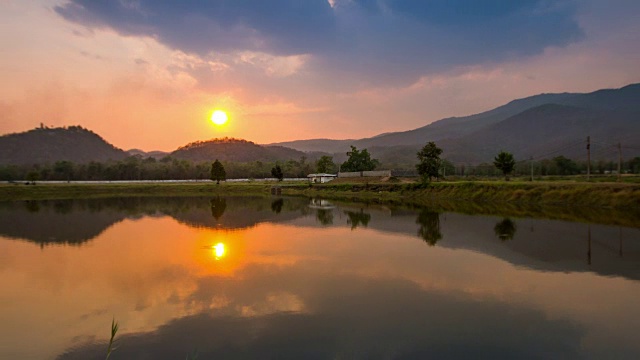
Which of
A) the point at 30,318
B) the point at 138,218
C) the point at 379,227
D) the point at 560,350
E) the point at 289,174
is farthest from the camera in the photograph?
the point at 289,174

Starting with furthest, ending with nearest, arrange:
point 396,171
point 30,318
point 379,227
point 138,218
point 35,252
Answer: point 396,171 < point 138,218 < point 379,227 < point 35,252 < point 30,318

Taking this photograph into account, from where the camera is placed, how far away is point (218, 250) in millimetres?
24828

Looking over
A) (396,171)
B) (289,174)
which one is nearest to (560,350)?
(396,171)

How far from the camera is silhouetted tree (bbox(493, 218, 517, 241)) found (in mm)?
28228

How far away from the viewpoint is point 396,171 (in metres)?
87.2

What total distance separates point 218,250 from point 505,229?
21.9 meters

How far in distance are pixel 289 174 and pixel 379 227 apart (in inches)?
4868

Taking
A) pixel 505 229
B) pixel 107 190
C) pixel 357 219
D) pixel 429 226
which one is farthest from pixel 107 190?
pixel 505 229

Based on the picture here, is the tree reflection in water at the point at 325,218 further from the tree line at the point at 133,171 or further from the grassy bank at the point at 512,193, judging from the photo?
the tree line at the point at 133,171

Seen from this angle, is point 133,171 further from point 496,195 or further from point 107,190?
point 496,195

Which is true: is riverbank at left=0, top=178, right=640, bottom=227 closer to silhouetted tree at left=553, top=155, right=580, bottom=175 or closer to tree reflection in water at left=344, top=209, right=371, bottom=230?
tree reflection in water at left=344, top=209, right=371, bottom=230

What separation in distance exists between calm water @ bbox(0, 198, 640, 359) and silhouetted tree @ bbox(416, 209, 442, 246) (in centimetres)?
43

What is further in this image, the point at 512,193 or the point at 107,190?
the point at 107,190

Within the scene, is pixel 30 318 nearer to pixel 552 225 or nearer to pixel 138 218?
pixel 138 218
